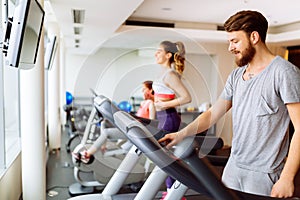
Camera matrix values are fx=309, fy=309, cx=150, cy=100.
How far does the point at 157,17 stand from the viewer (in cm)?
637

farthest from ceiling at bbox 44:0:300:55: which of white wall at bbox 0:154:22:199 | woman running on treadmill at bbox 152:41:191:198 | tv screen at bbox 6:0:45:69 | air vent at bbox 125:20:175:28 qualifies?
white wall at bbox 0:154:22:199

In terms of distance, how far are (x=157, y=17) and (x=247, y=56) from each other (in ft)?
16.8

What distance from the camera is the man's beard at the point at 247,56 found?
1469mm

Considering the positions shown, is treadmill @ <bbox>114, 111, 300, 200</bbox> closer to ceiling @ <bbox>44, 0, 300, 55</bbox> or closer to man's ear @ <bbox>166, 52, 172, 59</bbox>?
man's ear @ <bbox>166, 52, 172, 59</bbox>

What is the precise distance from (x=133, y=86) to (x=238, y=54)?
3.30 feet

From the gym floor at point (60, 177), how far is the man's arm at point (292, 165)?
164 centimetres

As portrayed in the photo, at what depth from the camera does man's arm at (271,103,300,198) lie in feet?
4.32

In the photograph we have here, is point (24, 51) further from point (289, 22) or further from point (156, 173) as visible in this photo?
point (289, 22)

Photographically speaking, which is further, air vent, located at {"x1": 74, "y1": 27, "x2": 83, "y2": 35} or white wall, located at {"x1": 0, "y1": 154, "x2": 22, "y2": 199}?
air vent, located at {"x1": 74, "y1": 27, "x2": 83, "y2": 35}

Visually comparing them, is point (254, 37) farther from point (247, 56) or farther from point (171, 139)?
point (171, 139)

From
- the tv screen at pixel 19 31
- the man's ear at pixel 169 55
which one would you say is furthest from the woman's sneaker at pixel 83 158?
the tv screen at pixel 19 31

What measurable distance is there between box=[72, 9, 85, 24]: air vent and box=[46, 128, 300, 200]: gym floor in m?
2.19

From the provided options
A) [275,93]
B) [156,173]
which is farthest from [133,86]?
[275,93]

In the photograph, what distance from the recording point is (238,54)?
1499 millimetres
